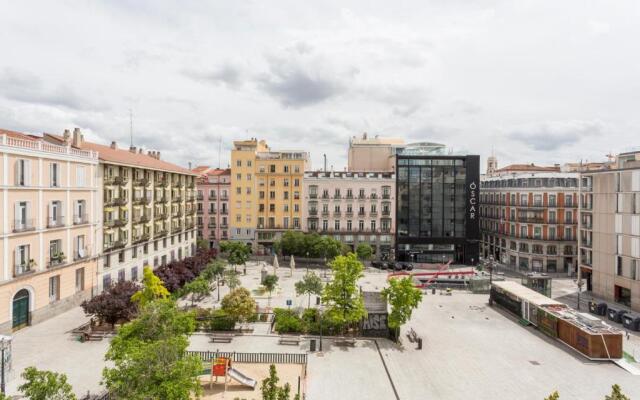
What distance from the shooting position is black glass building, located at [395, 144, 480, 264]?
71.7 meters

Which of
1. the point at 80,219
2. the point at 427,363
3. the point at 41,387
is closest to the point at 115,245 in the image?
the point at 80,219

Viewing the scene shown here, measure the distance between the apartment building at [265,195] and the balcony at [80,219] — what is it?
3400 cm

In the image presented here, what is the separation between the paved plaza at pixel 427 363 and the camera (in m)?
24.2

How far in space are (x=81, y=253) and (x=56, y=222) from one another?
177 inches

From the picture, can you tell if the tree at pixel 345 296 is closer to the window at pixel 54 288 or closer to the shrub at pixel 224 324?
the shrub at pixel 224 324

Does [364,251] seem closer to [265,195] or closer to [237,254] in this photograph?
[237,254]

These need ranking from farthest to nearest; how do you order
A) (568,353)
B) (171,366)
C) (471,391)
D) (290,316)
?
(290,316), (568,353), (471,391), (171,366)

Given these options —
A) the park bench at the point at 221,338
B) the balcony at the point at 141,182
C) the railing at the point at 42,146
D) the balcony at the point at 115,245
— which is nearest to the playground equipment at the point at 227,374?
the park bench at the point at 221,338

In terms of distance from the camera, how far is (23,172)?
3434 cm

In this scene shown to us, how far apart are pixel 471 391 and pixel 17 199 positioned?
3656cm

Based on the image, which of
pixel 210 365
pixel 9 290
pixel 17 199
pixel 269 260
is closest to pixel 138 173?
pixel 17 199

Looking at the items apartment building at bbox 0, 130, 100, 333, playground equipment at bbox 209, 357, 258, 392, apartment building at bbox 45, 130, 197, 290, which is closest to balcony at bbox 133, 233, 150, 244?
apartment building at bbox 45, 130, 197, 290

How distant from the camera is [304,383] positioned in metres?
24.5

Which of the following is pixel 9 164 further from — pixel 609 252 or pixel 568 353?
pixel 609 252
